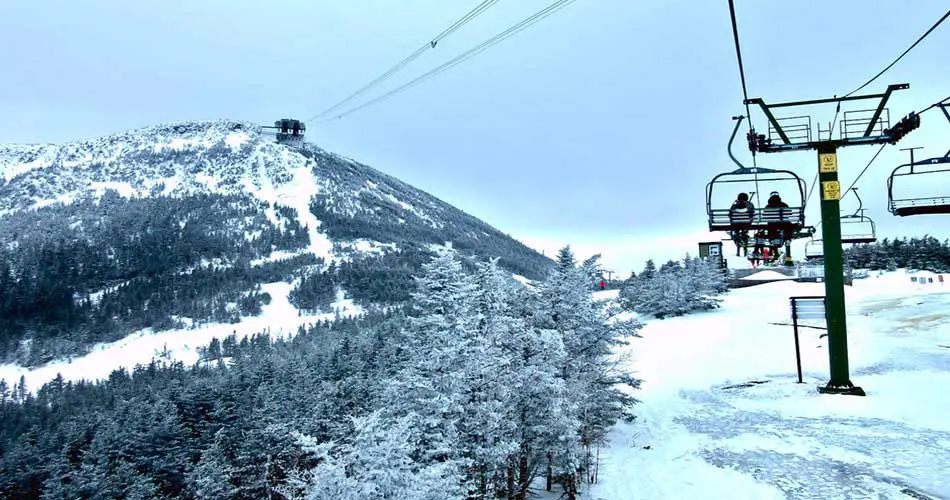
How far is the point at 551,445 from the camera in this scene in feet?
62.0

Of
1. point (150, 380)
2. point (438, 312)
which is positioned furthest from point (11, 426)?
point (438, 312)

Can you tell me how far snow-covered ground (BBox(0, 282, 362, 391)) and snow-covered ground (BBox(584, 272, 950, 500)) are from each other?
5365 inches

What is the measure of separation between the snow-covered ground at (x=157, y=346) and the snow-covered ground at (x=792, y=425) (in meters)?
136

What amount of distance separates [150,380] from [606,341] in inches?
4782

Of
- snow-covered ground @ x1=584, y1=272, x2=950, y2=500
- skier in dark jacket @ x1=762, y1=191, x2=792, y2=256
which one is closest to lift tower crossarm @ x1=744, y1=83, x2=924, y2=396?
snow-covered ground @ x1=584, y1=272, x2=950, y2=500

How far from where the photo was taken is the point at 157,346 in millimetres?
156125

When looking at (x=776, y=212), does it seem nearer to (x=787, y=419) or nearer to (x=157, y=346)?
(x=787, y=419)

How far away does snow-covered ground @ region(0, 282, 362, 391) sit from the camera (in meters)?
147

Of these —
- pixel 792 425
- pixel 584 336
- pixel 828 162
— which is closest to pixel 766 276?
pixel 792 425

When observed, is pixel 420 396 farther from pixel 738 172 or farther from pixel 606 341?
pixel 606 341

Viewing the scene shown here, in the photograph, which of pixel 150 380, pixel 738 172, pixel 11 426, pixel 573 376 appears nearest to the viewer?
pixel 738 172

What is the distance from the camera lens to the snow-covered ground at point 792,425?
54.1 ft

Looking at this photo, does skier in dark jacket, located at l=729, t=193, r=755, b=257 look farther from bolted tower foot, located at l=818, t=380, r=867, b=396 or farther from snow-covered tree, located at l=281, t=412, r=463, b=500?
bolted tower foot, located at l=818, t=380, r=867, b=396

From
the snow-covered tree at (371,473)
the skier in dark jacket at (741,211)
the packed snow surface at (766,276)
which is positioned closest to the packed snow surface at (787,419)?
the skier in dark jacket at (741,211)
